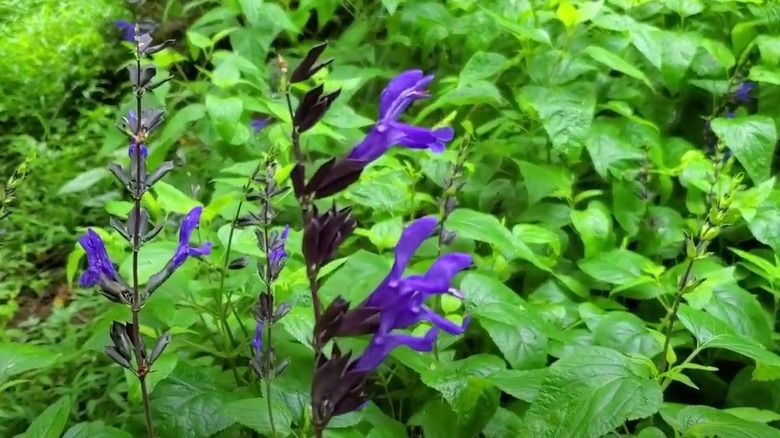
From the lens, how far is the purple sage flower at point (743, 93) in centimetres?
188

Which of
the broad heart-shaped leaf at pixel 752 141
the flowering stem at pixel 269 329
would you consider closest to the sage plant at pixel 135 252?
the flowering stem at pixel 269 329

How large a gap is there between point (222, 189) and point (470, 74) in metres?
0.64

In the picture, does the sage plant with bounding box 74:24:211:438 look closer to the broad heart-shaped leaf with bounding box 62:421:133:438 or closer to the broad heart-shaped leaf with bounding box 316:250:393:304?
the broad heart-shaped leaf with bounding box 62:421:133:438

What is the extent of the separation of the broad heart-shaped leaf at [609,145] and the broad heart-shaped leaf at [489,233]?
1.37ft

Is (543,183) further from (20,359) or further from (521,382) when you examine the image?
(20,359)

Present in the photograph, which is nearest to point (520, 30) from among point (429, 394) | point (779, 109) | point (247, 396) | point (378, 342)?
point (779, 109)

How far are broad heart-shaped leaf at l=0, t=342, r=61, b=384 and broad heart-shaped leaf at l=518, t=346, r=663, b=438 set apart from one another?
71cm

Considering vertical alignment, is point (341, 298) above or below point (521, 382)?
above

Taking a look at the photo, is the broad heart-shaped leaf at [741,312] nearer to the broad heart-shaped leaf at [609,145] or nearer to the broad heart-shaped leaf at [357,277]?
the broad heart-shaped leaf at [609,145]

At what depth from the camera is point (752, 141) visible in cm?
170

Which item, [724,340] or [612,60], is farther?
[612,60]

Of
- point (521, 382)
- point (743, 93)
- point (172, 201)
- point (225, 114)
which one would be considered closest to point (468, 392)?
point (521, 382)

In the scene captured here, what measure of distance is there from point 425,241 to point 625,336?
44 centimetres

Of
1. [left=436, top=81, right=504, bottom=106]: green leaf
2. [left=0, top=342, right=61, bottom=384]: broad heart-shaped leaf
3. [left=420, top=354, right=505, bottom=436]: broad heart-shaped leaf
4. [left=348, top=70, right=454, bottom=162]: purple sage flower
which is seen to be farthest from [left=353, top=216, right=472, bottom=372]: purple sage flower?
[left=436, top=81, right=504, bottom=106]: green leaf
